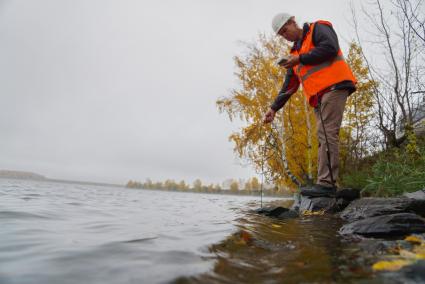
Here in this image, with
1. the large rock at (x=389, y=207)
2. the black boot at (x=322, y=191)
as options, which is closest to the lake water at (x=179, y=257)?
the large rock at (x=389, y=207)

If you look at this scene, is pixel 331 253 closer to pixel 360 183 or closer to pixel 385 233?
pixel 385 233

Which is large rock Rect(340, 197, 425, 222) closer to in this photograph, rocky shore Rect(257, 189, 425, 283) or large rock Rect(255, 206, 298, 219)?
rocky shore Rect(257, 189, 425, 283)

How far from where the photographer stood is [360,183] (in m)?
5.98

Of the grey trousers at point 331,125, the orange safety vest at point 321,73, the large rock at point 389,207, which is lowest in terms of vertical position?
the large rock at point 389,207

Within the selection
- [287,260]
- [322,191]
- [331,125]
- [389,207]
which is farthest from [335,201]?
[287,260]

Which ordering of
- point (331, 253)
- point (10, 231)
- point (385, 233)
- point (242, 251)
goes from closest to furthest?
point (331, 253) < point (242, 251) < point (385, 233) < point (10, 231)

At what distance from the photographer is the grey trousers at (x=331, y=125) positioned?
3.90m

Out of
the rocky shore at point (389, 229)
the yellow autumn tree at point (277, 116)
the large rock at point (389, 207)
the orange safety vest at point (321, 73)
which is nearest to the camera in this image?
the rocky shore at point (389, 229)

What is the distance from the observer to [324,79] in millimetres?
3951

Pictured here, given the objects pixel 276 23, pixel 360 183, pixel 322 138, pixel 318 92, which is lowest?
pixel 360 183

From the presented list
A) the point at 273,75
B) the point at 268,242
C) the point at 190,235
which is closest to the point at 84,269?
the point at 190,235

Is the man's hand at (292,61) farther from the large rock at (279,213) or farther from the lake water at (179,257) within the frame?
the lake water at (179,257)

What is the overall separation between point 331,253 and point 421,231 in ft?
3.38

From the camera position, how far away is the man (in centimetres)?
384
